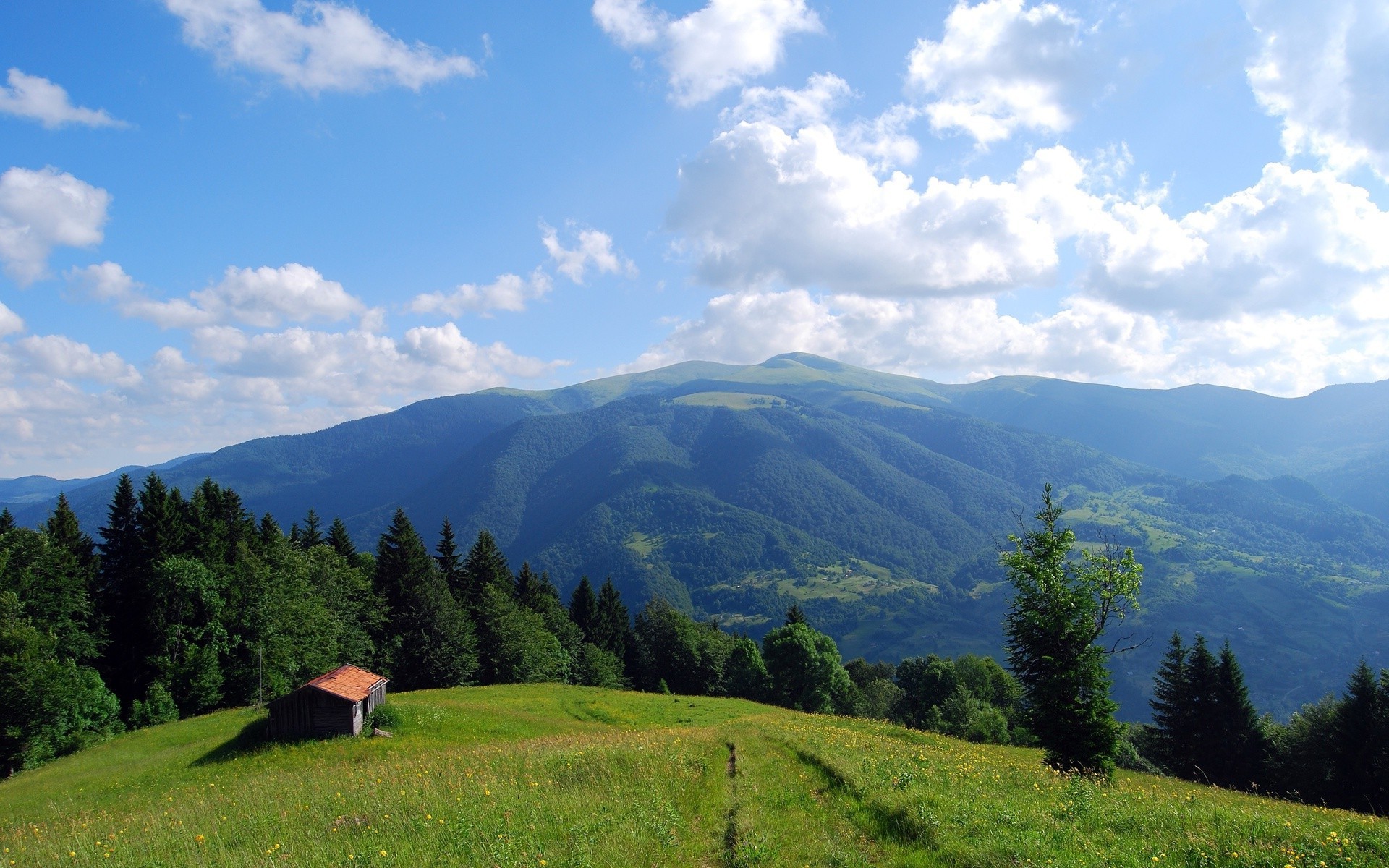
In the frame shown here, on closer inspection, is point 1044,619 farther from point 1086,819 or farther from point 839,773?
point 1086,819

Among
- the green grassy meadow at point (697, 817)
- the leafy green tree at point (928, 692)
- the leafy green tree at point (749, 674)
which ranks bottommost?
the leafy green tree at point (928, 692)

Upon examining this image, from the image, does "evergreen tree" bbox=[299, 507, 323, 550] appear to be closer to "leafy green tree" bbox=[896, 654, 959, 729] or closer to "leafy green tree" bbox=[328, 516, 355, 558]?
"leafy green tree" bbox=[328, 516, 355, 558]

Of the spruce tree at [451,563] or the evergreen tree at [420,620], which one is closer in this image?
the evergreen tree at [420,620]

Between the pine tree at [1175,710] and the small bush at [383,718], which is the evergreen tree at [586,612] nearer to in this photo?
the small bush at [383,718]

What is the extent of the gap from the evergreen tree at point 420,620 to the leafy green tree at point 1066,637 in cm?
5387

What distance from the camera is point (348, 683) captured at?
110 ft

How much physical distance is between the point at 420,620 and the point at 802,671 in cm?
4264

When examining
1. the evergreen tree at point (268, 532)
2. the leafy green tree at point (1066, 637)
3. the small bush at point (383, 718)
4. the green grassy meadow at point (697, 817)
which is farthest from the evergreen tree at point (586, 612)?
the leafy green tree at point (1066, 637)

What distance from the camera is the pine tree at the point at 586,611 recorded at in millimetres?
90875

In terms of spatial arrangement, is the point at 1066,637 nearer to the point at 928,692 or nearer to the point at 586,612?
the point at 928,692

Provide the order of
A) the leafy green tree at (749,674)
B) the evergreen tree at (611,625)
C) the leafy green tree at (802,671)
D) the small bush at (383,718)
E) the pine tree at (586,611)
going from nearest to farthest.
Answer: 1. the small bush at (383,718)
2. the leafy green tree at (802,671)
3. the leafy green tree at (749,674)
4. the pine tree at (586,611)
5. the evergreen tree at (611,625)

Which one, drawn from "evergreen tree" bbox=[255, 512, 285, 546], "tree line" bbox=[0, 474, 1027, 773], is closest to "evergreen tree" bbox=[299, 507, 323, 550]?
"tree line" bbox=[0, 474, 1027, 773]

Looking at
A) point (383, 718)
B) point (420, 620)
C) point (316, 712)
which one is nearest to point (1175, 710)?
point (383, 718)

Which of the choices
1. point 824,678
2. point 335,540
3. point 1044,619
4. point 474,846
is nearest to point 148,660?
point 335,540
